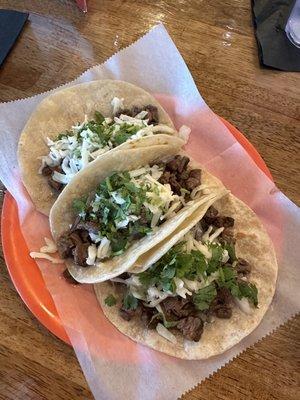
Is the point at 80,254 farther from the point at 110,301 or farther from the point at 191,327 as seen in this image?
the point at 191,327

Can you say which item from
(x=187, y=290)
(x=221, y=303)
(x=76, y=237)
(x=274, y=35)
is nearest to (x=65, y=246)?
(x=76, y=237)

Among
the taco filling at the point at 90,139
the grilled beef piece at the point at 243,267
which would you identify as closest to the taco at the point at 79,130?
the taco filling at the point at 90,139

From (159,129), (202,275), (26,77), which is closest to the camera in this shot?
(202,275)

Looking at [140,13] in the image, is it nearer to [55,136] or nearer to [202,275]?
[55,136]

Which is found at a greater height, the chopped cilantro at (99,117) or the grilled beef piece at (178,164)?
the chopped cilantro at (99,117)

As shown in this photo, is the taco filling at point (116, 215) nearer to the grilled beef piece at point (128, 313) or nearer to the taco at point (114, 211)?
the taco at point (114, 211)

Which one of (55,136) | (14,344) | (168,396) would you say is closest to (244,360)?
(168,396)
